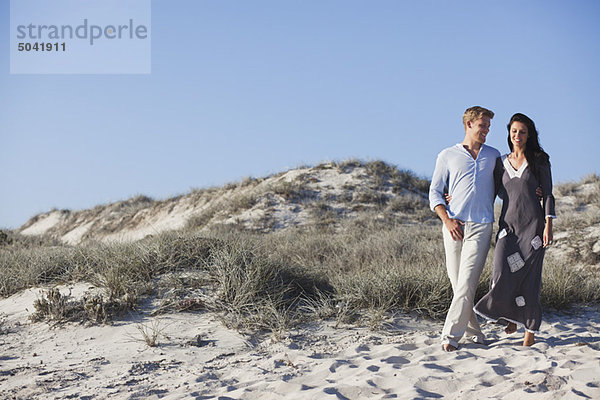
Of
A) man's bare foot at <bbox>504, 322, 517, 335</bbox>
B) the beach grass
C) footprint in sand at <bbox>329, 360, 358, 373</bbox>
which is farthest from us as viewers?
the beach grass

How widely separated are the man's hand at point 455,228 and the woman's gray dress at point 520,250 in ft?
1.41

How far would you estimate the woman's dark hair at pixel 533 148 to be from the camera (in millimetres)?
5039

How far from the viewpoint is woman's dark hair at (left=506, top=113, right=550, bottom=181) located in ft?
16.5

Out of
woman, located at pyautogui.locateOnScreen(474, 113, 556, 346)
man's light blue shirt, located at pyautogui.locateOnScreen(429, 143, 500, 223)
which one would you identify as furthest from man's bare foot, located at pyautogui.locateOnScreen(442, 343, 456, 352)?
man's light blue shirt, located at pyautogui.locateOnScreen(429, 143, 500, 223)

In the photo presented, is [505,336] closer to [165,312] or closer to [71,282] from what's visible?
[165,312]

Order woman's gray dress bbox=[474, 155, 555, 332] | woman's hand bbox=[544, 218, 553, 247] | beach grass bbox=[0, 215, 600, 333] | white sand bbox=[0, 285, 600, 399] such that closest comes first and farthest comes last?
1. white sand bbox=[0, 285, 600, 399]
2. woman's hand bbox=[544, 218, 553, 247]
3. woman's gray dress bbox=[474, 155, 555, 332]
4. beach grass bbox=[0, 215, 600, 333]

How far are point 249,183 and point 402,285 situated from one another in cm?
1537

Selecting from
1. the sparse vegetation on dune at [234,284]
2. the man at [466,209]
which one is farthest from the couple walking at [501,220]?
the sparse vegetation on dune at [234,284]

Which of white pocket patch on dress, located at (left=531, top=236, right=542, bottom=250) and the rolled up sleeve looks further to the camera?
the rolled up sleeve

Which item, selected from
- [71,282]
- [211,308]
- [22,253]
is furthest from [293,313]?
[22,253]

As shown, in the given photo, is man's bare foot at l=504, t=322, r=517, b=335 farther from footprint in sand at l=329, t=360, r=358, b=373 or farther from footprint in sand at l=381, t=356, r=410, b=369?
footprint in sand at l=329, t=360, r=358, b=373

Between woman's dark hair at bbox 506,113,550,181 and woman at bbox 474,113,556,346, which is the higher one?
woman's dark hair at bbox 506,113,550,181

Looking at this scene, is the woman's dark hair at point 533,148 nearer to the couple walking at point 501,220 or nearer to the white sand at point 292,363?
the couple walking at point 501,220

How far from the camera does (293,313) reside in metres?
6.10
